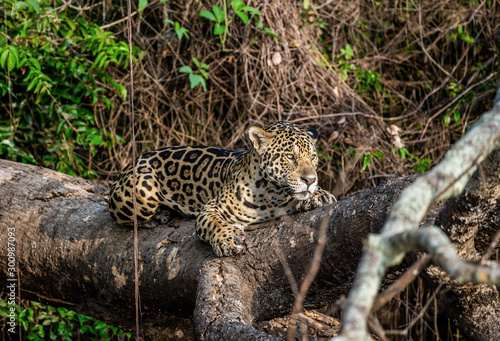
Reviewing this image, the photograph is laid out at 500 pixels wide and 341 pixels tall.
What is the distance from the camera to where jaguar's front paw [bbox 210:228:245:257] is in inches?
162

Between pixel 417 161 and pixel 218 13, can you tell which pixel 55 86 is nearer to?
pixel 218 13

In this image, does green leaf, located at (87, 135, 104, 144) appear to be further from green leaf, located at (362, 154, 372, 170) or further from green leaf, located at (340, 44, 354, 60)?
green leaf, located at (340, 44, 354, 60)

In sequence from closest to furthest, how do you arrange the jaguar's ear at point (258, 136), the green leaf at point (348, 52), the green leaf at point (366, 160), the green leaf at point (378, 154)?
the jaguar's ear at point (258, 136)
the green leaf at point (366, 160)
the green leaf at point (378, 154)
the green leaf at point (348, 52)

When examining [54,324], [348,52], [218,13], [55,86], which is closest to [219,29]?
[218,13]

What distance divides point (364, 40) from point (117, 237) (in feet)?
15.2

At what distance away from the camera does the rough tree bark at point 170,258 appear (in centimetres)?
375

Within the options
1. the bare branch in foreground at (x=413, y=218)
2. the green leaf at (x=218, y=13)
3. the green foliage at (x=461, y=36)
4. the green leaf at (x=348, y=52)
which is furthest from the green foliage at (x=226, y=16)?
the bare branch in foreground at (x=413, y=218)

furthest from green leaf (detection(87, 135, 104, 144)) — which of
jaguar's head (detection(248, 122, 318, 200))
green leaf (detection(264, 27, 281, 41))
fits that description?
jaguar's head (detection(248, 122, 318, 200))

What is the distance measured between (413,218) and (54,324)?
629 centimetres

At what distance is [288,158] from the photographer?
452cm

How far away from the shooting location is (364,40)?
7965mm

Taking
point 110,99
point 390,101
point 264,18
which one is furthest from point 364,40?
point 110,99

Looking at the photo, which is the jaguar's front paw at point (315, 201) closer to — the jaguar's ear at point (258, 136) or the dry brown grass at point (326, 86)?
the jaguar's ear at point (258, 136)

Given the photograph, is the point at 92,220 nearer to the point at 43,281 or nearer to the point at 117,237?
the point at 117,237
